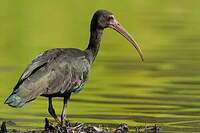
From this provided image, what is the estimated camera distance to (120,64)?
22.1 m

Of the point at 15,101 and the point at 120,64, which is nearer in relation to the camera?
the point at 15,101

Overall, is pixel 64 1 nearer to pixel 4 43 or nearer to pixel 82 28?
pixel 82 28

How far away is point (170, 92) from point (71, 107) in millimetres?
2935

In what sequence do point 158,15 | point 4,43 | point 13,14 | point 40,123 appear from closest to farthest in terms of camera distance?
1. point 40,123
2. point 4,43
3. point 13,14
4. point 158,15

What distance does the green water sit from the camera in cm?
1416

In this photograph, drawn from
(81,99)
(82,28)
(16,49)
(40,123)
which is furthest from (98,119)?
(82,28)

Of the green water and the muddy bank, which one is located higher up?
the green water

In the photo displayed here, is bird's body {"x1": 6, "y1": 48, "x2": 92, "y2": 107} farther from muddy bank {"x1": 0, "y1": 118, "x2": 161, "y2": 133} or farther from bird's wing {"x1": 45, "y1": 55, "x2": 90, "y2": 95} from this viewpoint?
muddy bank {"x1": 0, "y1": 118, "x2": 161, "y2": 133}

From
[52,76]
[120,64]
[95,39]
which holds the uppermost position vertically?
[120,64]

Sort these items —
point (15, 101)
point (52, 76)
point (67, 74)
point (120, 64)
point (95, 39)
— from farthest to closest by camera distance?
point (120, 64)
point (95, 39)
point (67, 74)
point (52, 76)
point (15, 101)

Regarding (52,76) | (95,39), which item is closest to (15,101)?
(52,76)

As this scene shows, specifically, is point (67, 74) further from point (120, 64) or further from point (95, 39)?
point (120, 64)

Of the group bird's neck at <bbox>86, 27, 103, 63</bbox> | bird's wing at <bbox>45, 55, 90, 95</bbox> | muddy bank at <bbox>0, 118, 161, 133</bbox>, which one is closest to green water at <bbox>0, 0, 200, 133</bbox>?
muddy bank at <bbox>0, 118, 161, 133</bbox>

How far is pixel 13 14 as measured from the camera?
41.0 meters
